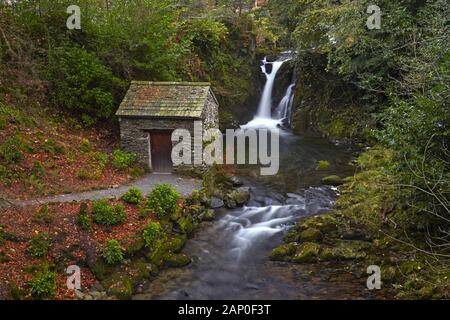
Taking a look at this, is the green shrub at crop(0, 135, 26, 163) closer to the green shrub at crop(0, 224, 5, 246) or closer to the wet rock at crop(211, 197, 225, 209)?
the green shrub at crop(0, 224, 5, 246)

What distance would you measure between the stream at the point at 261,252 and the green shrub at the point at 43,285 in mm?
1799

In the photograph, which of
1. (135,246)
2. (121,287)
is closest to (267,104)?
(135,246)

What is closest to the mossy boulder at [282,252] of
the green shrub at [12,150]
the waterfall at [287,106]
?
the green shrub at [12,150]

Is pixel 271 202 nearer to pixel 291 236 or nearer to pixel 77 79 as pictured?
pixel 291 236

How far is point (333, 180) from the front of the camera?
54.0ft

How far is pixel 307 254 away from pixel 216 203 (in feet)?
13.7

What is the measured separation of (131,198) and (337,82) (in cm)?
1537

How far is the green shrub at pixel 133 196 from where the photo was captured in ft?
41.3

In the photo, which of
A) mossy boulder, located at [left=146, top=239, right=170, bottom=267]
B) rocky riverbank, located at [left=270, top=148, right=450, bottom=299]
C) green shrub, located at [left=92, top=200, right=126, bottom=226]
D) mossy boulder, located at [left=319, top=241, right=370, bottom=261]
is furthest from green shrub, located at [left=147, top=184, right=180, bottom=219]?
mossy boulder, located at [left=319, top=241, right=370, bottom=261]

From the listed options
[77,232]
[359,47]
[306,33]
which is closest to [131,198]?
[77,232]

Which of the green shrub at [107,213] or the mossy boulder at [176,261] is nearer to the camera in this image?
the mossy boulder at [176,261]

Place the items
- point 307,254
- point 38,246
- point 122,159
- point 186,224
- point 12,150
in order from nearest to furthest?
point 38,246 → point 307,254 → point 186,224 → point 12,150 → point 122,159

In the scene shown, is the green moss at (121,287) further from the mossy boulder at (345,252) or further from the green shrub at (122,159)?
the green shrub at (122,159)
